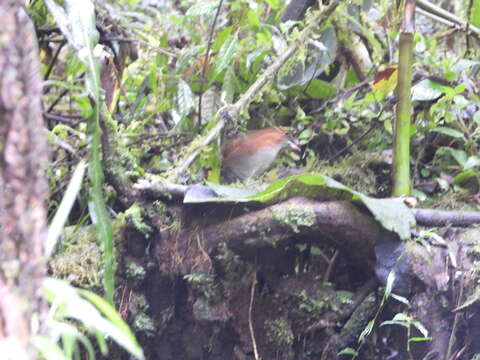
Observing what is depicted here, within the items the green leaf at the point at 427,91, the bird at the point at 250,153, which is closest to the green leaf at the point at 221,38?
the bird at the point at 250,153

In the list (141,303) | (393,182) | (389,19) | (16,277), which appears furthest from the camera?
(389,19)

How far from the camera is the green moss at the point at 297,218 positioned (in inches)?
58.2

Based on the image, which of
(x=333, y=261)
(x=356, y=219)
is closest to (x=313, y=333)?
(x=333, y=261)

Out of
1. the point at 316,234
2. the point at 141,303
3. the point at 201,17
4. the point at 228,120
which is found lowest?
the point at 141,303

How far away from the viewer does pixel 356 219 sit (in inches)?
58.9

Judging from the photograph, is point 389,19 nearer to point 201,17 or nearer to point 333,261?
point 201,17

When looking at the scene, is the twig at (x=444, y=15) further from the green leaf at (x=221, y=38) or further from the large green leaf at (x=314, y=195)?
the large green leaf at (x=314, y=195)

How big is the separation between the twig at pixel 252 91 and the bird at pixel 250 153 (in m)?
0.15

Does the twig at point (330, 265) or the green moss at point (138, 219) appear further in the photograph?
the twig at point (330, 265)

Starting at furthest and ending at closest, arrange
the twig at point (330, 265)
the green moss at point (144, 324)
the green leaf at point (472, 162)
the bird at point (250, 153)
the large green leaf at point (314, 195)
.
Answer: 1. the bird at point (250, 153)
2. the green leaf at point (472, 162)
3. the twig at point (330, 265)
4. the green moss at point (144, 324)
5. the large green leaf at point (314, 195)

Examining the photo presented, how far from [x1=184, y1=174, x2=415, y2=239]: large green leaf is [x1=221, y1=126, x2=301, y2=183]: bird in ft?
1.69

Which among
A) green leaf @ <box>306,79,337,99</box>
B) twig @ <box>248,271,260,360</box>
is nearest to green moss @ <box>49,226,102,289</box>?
twig @ <box>248,271,260,360</box>

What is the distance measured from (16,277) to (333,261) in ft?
3.89

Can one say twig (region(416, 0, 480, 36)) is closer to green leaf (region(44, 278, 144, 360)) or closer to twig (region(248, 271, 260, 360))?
twig (region(248, 271, 260, 360))
